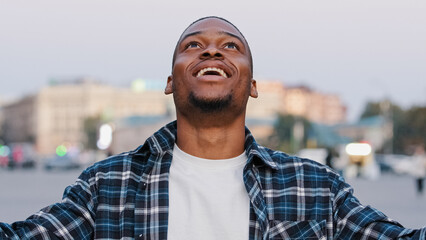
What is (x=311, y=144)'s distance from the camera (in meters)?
71.9

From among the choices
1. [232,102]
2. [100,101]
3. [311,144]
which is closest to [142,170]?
[232,102]

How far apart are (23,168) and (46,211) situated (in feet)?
213

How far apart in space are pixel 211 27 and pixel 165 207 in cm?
67

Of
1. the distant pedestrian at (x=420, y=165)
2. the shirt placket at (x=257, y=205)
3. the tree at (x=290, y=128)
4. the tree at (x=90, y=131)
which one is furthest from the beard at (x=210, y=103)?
the tree at (x=90, y=131)

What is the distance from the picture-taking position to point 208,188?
2836mm

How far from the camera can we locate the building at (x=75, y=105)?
168000 millimetres

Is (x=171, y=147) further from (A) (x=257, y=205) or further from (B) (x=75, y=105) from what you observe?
(B) (x=75, y=105)

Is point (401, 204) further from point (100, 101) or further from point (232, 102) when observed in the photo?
point (100, 101)

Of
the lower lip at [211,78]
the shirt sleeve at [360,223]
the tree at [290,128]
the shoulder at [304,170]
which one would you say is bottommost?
the tree at [290,128]

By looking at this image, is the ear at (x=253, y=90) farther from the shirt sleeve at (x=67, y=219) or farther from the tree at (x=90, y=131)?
the tree at (x=90, y=131)

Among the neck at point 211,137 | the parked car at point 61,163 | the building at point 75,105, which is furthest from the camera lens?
the building at point 75,105

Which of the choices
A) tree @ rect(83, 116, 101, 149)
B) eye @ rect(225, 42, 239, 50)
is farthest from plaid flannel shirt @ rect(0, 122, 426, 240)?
tree @ rect(83, 116, 101, 149)

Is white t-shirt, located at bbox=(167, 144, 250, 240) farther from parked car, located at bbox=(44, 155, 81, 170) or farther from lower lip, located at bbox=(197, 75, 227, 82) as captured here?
parked car, located at bbox=(44, 155, 81, 170)

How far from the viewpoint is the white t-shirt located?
276 centimetres
